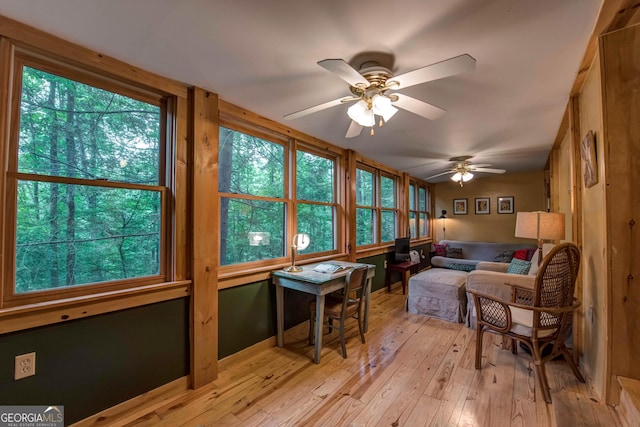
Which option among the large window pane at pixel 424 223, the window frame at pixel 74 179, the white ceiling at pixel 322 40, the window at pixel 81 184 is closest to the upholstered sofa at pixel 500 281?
the white ceiling at pixel 322 40

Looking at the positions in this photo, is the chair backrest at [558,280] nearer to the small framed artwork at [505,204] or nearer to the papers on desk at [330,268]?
the papers on desk at [330,268]

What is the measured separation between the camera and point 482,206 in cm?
624

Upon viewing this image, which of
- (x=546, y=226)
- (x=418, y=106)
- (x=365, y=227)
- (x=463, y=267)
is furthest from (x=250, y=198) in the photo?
(x=463, y=267)

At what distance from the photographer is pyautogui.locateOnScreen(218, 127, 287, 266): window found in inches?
96.7

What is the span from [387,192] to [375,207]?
0.64 metres

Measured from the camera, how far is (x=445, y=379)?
6.94 ft

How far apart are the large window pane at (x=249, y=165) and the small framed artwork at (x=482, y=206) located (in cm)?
529

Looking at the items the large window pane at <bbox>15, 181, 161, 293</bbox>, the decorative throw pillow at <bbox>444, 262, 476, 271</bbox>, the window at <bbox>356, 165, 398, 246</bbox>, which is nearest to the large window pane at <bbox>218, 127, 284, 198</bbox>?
the large window pane at <bbox>15, 181, 161, 293</bbox>

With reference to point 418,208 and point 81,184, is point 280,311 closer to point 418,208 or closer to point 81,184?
point 81,184

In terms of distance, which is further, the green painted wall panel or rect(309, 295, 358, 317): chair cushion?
rect(309, 295, 358, 317): chair cushion

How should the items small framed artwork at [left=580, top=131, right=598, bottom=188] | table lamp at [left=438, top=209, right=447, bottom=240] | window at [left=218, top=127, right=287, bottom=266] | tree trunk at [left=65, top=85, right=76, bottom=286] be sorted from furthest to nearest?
table lamp at [left=438, top=209, right=447, bottom=240] → window at [left=218, top=127, right=287, bottom=266] → small framed artwork at [left=580, top=131, right=598, bottom=188] → tree trunk at [left=65, top=85, right=76, bottom=286]

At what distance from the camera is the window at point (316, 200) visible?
3234 millimetres

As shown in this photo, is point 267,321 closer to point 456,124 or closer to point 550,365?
point 550,365

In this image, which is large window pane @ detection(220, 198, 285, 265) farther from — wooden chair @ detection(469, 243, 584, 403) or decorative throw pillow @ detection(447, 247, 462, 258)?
decorative throw pillow @ detection(447, 247, 462, 258)
